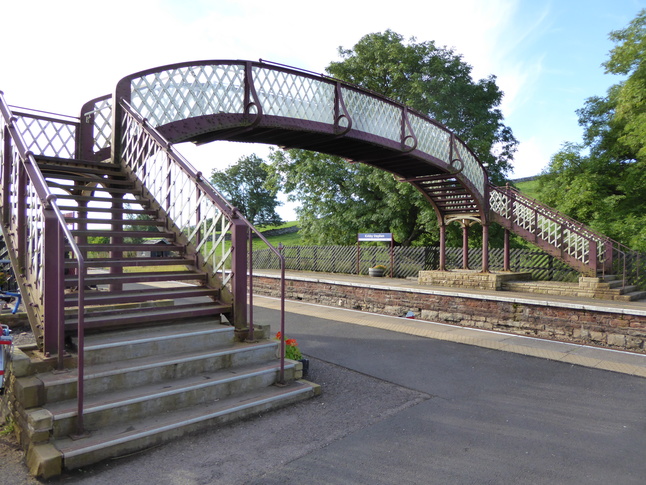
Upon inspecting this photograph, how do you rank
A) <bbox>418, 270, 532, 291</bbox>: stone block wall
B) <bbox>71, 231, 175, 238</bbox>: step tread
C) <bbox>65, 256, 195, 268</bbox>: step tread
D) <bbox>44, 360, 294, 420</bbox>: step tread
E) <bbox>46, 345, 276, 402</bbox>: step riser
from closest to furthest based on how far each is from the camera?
1. <bbox>44, 360, 294, 420</bbox>: step tread
2. <bbox>46, 345, 276, 402</bbox>: step riser
3. <bbox>65, 256, 195, 268</bbox>: step tread
4. <bbox>71, 231, 175, 238</bbox>: step tread
5. <bbox>418, 270, 532, 291</bbox>: stone block wall

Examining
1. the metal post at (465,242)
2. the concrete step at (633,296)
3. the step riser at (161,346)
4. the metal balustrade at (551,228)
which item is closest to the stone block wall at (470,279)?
the metal balustrade at (551,228)

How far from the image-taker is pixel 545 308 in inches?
358

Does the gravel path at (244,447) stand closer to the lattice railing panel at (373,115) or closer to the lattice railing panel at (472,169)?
the lattice railing panel at (373,115)

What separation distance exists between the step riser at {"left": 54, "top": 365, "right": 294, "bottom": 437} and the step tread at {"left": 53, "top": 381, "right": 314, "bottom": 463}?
47 mm

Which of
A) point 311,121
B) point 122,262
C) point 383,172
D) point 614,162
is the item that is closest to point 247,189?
point 383,172

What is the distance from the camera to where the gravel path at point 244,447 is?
10.4 feet

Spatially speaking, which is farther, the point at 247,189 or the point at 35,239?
the point at 247,189

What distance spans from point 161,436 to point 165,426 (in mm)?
79

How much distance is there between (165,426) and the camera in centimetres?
367

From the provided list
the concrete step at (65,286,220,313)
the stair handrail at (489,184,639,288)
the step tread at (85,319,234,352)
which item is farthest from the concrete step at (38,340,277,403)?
the stair handrail at (489,184,639,288)

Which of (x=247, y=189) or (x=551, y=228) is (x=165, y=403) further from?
(x=247, y=189)

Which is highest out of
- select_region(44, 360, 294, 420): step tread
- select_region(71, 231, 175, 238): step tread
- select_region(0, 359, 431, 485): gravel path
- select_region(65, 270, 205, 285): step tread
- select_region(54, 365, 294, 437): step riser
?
select_region(71, 231, 175, 238): step tread

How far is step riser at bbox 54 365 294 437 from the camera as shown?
11.4ft

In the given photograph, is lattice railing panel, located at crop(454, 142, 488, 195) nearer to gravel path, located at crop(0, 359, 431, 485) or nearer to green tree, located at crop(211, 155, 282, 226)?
gravel path, located at crop(0, 359, 431, 485)
